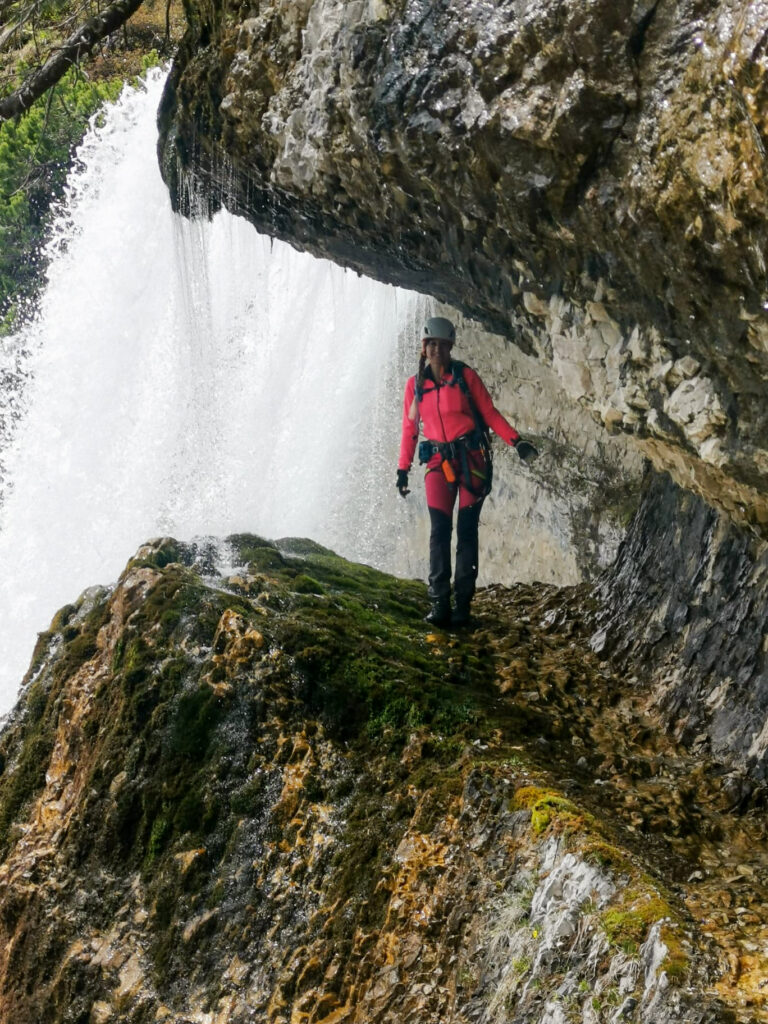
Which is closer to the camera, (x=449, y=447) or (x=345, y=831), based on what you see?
(x=345, y=831)

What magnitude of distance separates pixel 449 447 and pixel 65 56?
191 inches

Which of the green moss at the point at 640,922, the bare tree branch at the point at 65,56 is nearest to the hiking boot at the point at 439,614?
the green moss at the point at 640,922

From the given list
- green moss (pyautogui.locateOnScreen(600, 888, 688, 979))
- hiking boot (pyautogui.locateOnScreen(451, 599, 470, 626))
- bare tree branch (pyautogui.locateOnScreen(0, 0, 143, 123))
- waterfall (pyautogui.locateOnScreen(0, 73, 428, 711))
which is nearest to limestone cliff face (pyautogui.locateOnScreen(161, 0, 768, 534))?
bare tree branch (pyautogui.locateOnScreen(0, 0, 143, 123))

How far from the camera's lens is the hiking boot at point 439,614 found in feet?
23.9

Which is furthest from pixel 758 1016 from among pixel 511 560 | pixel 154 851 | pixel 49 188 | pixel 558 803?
pixel 49 188

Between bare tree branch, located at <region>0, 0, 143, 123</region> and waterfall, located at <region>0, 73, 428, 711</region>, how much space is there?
11.7 feet

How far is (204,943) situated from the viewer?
4.65 m

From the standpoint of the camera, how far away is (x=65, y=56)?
26.9 feet

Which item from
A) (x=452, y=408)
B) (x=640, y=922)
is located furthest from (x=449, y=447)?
(x=640, y=922)

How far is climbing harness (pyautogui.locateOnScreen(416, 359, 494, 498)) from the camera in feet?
22.2

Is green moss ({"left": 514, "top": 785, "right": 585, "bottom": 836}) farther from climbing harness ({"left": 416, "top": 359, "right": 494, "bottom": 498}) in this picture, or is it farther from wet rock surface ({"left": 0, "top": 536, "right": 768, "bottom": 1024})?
climbing harness ({"left": 416, "top": 359, "right": 494, "bottom": 498})

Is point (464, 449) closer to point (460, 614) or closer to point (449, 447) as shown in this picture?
point (449, 447)

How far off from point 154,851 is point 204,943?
2.10ft

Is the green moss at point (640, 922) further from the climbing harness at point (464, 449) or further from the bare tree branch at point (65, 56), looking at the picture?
the bare tree branch at point (65, 56)
